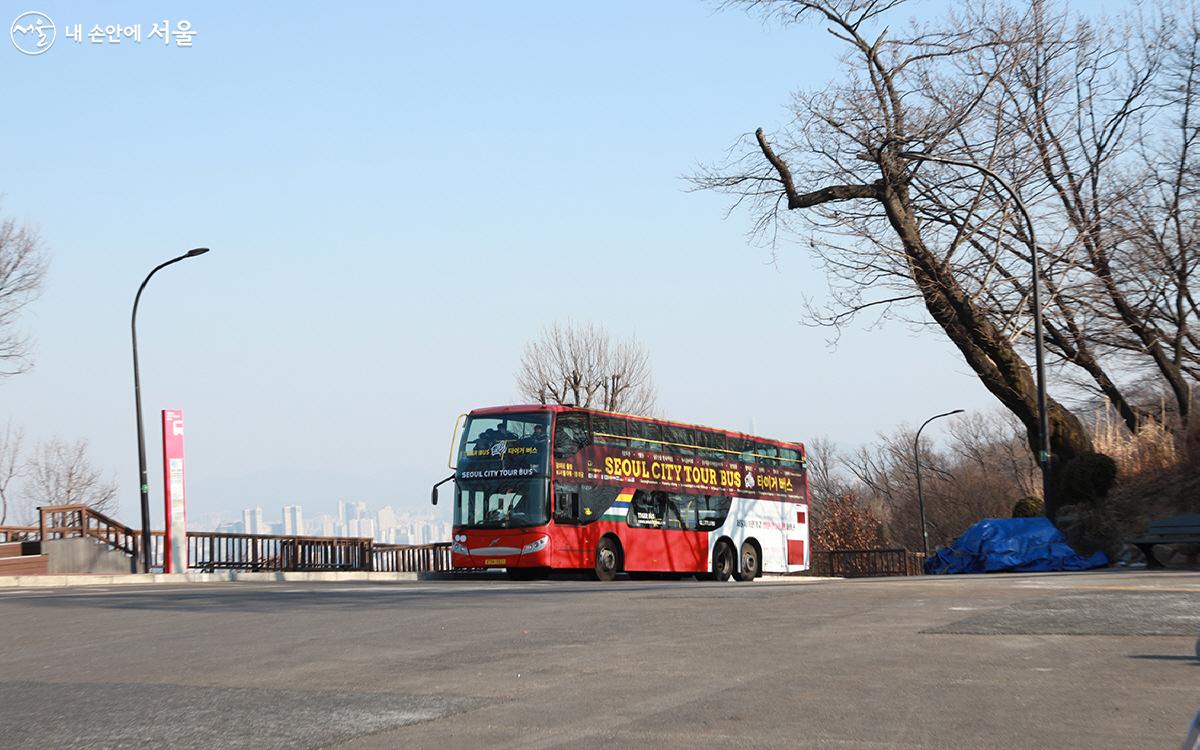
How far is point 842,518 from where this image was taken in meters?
63.2

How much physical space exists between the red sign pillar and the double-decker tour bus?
6.68 metres

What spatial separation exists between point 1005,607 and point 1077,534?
1630 cm

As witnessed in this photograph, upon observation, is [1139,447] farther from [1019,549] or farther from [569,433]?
[569,433]

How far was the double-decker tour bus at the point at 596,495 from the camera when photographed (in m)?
27.3

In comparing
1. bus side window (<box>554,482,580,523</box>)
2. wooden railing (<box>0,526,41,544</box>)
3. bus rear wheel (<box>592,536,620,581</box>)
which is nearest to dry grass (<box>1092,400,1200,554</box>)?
bus rear wheel (<box>592,536,620,581</box>)

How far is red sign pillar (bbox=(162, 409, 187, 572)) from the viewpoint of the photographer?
30.4m

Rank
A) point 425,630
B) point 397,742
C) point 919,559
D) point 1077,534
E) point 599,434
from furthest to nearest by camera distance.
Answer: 1. point 919,559
2. point 599,434
3. point 1077,534
4. point 425,630
5. point 397,742

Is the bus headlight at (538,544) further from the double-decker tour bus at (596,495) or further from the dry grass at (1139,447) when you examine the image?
the dry grass at (1139,447)

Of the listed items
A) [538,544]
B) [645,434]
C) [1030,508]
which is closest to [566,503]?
[538,544]

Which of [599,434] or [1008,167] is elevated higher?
[1008,167]

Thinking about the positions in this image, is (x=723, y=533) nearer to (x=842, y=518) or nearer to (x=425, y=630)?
(x=425, y=630)

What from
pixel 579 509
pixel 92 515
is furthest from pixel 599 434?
pixel 92 515

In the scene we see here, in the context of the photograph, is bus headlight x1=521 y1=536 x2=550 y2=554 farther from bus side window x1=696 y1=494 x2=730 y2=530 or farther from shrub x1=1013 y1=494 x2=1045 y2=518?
shrub x1=1013 y1=494 x2=1045 y2=518

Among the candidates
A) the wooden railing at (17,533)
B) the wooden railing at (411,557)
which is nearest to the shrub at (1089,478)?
the wooden railing at (411,557)
